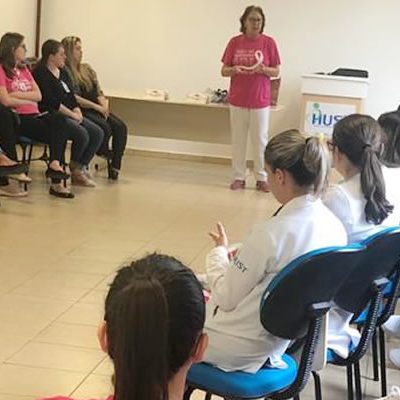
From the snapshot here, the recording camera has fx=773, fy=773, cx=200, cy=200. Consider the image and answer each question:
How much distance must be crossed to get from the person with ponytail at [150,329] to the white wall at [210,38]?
24.0 feet

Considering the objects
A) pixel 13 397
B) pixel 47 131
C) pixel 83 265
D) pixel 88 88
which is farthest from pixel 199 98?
pixel 13 397

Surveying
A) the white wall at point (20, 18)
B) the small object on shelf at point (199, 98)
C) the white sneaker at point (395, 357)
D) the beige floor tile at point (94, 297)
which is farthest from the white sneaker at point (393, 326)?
the white wall at point (20, 18)

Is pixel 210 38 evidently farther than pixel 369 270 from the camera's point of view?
Yes

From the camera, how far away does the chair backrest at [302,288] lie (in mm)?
2020

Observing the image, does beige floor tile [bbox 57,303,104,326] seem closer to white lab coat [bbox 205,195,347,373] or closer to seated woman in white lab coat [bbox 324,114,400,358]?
seated woman in white lab coat [bbox 324,114,400,358]

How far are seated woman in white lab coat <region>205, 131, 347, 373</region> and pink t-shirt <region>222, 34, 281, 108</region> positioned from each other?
15.7 feet

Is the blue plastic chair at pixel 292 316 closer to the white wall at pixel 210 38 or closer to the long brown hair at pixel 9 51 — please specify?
the long brown hair at pixel 9 51

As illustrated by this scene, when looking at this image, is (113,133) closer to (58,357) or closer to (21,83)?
(21,83)

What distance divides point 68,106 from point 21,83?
20.2 inches

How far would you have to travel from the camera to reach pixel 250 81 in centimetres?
698

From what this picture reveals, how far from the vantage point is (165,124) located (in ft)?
29.1

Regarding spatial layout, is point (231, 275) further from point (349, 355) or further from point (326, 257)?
point (349, 355)

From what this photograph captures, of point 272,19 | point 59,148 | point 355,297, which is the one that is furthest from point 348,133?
point 272,19

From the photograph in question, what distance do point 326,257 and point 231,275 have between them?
28 centimetres
